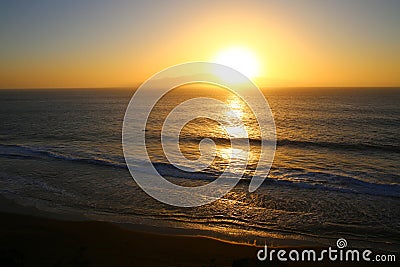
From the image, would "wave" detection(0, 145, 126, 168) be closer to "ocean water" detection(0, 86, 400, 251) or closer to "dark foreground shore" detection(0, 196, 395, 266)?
"ocean water" detection(0, 86, 400, 251)

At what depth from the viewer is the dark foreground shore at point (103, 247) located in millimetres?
6859

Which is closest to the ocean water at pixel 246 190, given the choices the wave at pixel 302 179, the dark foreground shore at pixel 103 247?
the wave at pixel 302 179

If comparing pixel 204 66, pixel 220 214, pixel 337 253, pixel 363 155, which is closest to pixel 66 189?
pixel 220 214

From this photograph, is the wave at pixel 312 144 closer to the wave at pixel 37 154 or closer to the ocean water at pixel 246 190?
the ocean water at pixel 246 190

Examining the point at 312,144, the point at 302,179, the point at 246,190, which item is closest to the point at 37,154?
the point at 246,190

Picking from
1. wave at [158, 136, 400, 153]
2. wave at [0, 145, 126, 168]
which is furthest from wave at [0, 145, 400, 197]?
wave at [158, 136, 400, 153]

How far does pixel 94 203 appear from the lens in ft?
38.0

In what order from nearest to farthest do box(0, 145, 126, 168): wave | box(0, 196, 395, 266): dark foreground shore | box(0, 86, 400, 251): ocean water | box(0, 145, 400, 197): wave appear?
box(0, 196, 395, 266): dark foreground shore < box(0, 86, 400, 251): ocean water < box(0, 145, 400, 197): wave < box(0, 145, 126, 168): wave

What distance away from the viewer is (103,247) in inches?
309

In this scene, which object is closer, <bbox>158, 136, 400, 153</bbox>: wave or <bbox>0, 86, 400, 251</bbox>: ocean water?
<bbox>0, 86, 400, 251</bbox>: ocean water

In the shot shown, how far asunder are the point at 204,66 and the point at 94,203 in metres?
7.06

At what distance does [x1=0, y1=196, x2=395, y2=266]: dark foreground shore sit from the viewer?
6859 millimetres

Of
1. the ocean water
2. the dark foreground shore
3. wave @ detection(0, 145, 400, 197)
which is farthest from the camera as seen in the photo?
wave @ detection(0, 145, 400, 197)

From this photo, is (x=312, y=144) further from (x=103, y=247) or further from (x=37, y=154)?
(x=37, y=154)
